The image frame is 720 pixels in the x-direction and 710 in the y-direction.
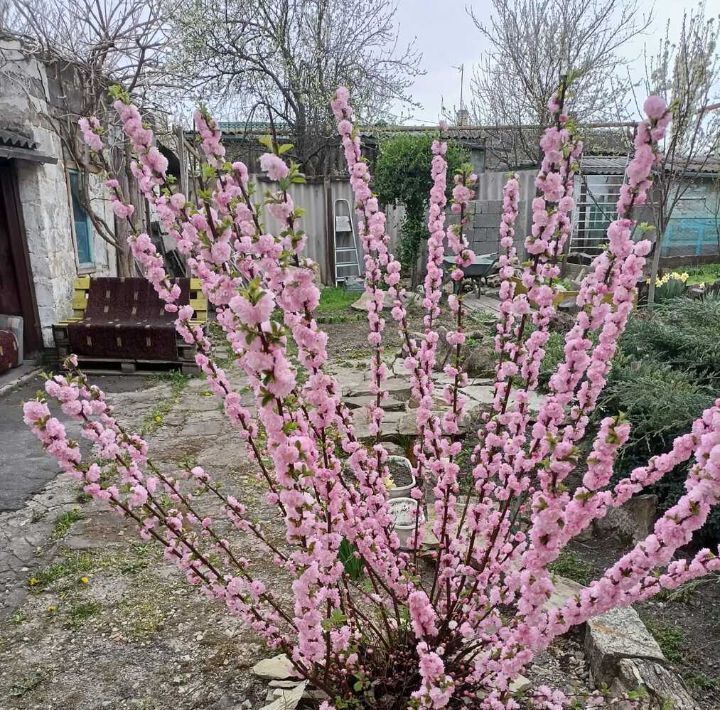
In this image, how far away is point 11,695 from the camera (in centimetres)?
220

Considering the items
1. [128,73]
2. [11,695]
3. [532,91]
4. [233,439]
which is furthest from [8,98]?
[532,91]

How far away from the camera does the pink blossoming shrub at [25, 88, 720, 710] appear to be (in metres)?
1.24

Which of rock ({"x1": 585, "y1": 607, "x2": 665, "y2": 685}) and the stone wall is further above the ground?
the stone wall

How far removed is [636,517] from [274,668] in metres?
2.12

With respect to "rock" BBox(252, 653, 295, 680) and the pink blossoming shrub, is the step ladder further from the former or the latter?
"rock" BBox(252, 653, 295, 680)

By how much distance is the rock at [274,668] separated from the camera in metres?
2.15

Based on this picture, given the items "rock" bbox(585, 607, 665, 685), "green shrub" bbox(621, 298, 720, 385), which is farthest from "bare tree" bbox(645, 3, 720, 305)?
"rock" bbox(585, 607, 665, 685)

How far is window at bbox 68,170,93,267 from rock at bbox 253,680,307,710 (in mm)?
6590

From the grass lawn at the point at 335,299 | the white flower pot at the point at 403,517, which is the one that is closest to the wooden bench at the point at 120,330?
the grass lawn at the point at 335,299

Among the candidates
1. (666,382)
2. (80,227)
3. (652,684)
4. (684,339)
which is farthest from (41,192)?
(652,684)

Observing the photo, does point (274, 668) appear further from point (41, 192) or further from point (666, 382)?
point (41, 192)

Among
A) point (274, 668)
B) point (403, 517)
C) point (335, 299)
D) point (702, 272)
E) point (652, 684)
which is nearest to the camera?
point (652, 684)

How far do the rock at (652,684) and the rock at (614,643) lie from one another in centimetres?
3

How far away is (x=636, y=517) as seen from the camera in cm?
317
